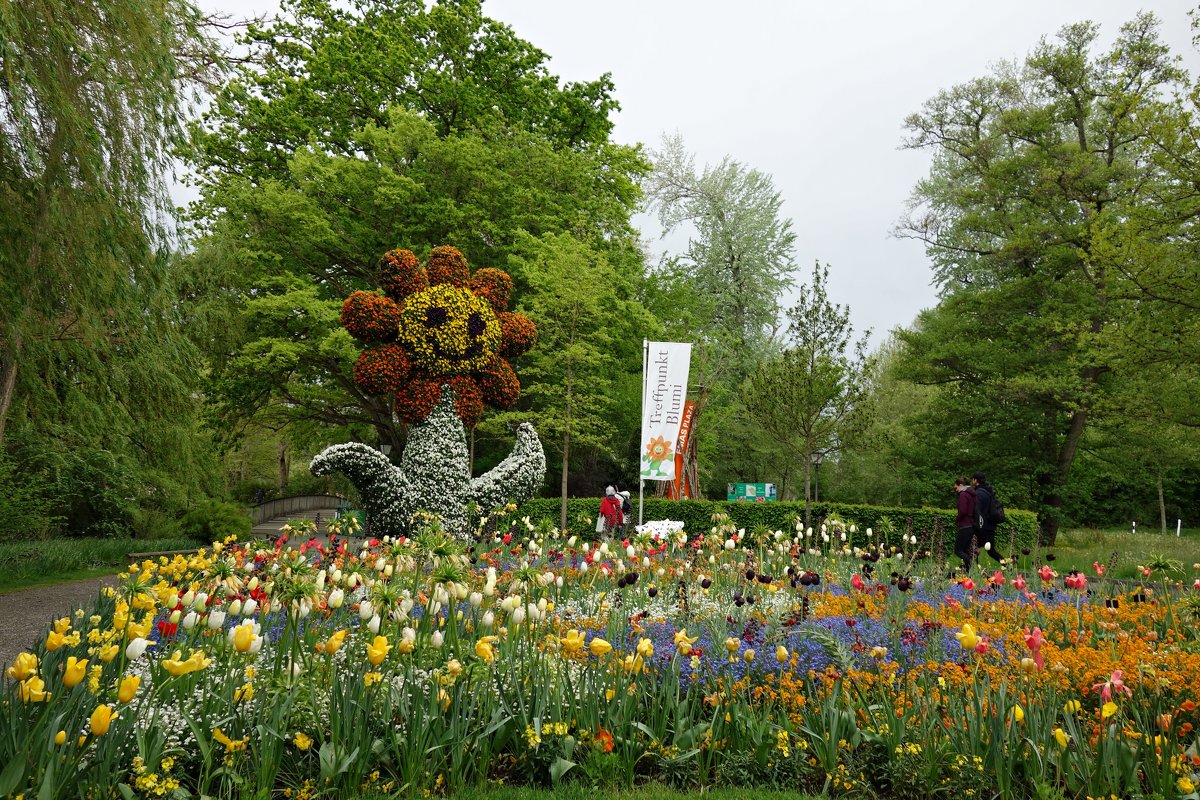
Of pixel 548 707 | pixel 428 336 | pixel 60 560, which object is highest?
pixel 428 336

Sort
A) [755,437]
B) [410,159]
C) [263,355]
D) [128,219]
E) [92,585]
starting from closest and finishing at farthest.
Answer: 1. [128,219]
2. [92,585]
3. [263,355]
4. [410,159]
5. [755,437]

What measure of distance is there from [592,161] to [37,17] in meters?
14.6

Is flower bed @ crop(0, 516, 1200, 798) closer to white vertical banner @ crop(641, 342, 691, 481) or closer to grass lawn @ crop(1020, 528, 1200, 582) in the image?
grass lawn @ crop(1020, 528, 1200, 582)

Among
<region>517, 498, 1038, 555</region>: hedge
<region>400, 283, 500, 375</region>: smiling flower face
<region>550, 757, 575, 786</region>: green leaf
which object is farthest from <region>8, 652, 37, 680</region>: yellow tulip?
<region>517, 498, 1038, 555</region>: hedge

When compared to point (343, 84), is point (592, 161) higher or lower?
lower

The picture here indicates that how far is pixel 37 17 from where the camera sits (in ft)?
21.2

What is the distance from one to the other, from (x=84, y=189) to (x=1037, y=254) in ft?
→ 73.2

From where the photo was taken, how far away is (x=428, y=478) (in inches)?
404

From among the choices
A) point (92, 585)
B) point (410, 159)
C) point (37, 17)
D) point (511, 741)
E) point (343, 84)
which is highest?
point (343, 84)

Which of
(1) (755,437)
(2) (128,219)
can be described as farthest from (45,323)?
(1) (755,437)

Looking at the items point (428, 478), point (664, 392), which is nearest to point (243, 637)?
point (428, 478)

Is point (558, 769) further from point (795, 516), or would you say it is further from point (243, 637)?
point (795, 516)

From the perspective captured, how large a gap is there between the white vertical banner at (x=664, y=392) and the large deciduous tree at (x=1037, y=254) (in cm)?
909

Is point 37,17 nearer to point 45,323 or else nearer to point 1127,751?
point 45,323
